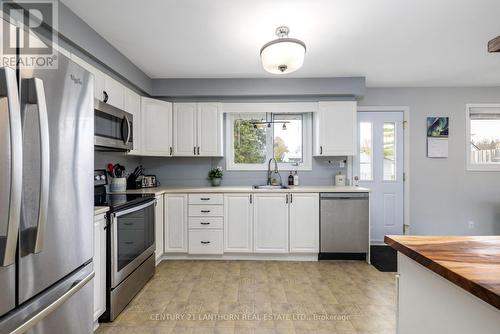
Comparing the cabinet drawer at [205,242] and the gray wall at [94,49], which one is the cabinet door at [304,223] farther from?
the gray wall at [94,49]

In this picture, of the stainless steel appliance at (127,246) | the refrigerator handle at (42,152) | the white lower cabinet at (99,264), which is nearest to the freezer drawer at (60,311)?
the refrigerator handle at (42,152)

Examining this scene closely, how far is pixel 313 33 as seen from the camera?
A: 2.42 meters

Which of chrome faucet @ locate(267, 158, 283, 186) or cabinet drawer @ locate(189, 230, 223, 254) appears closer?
cabinet drawer @ locate(189, 230, 223, 254)

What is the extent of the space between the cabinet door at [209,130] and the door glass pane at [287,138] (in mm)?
899

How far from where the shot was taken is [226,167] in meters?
3.96

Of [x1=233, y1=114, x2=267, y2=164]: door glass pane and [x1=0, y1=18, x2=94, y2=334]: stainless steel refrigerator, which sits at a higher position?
[x1=233, y1=114, x2=267, y2=164]: door glass pane

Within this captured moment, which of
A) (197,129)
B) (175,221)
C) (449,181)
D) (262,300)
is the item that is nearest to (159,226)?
(175,221)

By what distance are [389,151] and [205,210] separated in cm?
298

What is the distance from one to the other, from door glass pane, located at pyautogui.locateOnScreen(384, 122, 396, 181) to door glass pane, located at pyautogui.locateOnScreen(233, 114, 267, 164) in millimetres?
1914

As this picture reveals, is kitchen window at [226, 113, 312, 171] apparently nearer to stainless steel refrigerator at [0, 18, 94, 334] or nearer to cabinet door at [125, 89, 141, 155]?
cabinet door at [125, 89, 141, 155]

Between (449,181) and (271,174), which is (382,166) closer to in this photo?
(449,181)

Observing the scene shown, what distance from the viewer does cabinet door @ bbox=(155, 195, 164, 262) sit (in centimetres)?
311

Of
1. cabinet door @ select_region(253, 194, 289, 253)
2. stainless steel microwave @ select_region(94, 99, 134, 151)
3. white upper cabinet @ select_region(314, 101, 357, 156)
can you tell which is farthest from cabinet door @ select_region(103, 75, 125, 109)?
white upper cabinet @ select_region(314, 101, 357, 156)

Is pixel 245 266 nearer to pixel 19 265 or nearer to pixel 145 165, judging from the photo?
pixel 145 165
